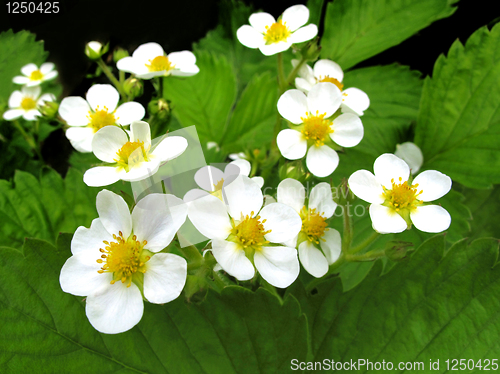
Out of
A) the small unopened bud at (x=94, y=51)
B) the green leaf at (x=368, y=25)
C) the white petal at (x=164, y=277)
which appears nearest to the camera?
the white petal at (x=164, y=277)

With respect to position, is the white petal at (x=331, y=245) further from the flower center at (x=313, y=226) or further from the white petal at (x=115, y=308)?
the white petal at (x=115, y=308)

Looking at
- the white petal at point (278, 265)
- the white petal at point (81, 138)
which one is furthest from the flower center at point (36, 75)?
the white petal at point (278, 265)

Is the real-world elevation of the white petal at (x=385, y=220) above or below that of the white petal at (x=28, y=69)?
below

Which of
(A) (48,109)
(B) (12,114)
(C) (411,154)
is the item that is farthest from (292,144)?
(B) (12,114)

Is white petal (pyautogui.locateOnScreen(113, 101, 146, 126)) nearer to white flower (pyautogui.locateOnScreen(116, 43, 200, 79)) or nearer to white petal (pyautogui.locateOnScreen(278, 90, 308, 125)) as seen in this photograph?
white flower (pyautogui.locateOnScreen(116, 43, 200, 79))

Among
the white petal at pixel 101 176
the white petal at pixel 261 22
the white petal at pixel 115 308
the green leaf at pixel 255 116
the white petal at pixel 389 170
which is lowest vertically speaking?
the green leaf at pixel 255 116
